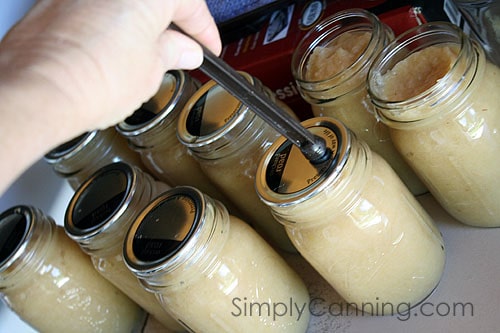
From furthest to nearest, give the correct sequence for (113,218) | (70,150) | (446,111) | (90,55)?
(70,150), (113,218), (446,111), (90,55)

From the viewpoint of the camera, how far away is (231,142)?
63 cm

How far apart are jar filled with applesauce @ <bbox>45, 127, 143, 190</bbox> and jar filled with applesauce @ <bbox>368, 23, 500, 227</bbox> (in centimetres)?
37

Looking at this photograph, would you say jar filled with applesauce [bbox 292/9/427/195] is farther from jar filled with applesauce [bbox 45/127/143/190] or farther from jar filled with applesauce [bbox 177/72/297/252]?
jar filled with applesauce [bbox 45/127/143/190]

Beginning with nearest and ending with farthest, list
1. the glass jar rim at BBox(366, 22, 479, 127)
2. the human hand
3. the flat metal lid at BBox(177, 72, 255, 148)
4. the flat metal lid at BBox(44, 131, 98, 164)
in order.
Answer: the human hand, the glass jar rim at BBox(366, 22, 479, 127), the flat metal lid at BBox(177, 72, 255, 148), the flat metal lid at BBox(44, 131, 98, 164)

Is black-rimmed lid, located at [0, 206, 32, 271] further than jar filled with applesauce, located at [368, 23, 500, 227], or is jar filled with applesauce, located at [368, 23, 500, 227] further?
black-rimmed lid, located at [0, 206, 32, 271]

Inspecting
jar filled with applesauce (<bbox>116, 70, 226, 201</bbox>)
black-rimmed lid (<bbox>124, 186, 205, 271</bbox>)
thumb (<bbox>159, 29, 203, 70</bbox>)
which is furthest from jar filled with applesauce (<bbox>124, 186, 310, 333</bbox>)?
thumb (<bbox>159, 29, 203, 70</bbox>)

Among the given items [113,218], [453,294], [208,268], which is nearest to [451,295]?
[453,294]

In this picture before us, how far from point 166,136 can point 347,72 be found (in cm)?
23

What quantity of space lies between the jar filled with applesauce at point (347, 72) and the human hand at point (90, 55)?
0.28m

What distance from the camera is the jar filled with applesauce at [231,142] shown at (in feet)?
2.08

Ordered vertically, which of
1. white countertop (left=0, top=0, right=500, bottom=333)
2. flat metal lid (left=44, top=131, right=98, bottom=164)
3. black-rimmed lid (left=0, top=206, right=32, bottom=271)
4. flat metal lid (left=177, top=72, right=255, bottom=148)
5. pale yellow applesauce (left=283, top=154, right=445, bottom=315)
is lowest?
white countertop (left=0, top=0, right=500, bottom=333)

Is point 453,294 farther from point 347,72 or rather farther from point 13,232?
point 13,232

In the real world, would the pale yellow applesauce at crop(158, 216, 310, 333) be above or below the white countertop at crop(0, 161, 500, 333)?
above

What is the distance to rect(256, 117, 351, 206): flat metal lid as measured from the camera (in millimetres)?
533
